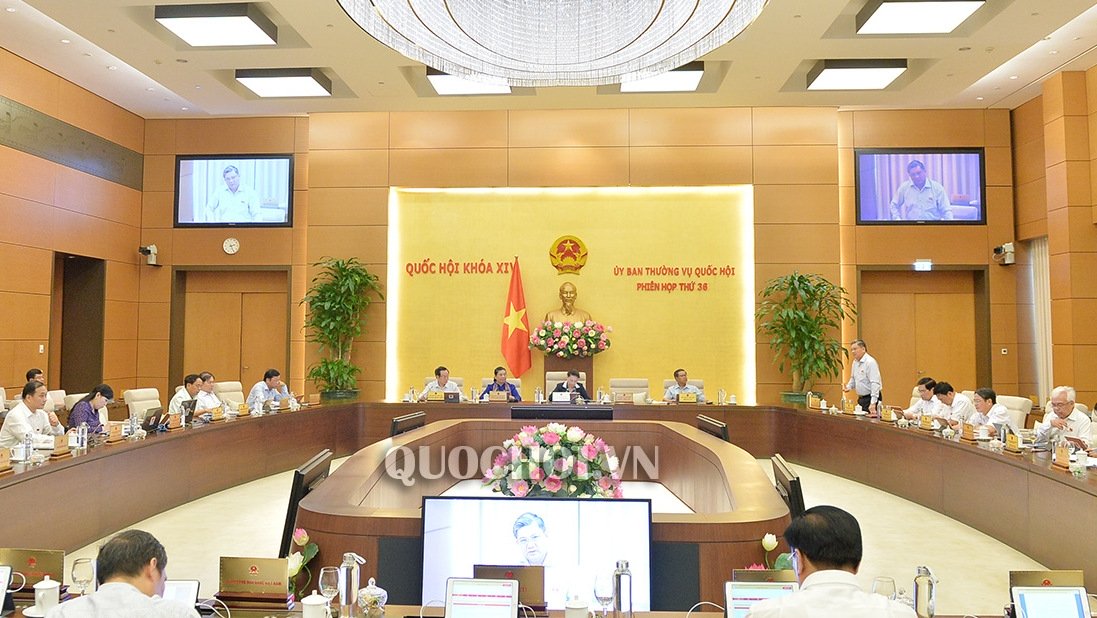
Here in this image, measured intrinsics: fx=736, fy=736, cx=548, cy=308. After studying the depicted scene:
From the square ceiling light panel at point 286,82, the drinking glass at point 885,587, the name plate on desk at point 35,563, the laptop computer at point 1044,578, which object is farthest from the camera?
the square ceiling light panel at point 286,82

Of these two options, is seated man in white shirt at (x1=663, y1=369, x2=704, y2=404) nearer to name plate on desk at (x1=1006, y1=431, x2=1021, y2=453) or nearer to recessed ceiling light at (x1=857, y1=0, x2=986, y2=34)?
name plate on desk at (x1=1006, y1=431, x2=1021, y2=453)

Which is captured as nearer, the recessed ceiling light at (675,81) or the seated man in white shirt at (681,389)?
the recessed ceiling light at (675,81)

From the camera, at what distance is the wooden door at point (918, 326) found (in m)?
9.96

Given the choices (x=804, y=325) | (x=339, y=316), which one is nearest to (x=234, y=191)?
(x=339, y=316)

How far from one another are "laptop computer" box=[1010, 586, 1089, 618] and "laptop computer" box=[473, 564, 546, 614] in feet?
3.80

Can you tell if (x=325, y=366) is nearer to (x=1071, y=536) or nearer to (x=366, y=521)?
(x=366, y=521)

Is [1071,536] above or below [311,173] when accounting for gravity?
below

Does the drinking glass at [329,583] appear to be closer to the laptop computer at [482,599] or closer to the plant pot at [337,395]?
the laptop computer at [482,599]

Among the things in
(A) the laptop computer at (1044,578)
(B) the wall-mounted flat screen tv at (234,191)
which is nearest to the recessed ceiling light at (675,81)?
(B) the wall-mounted flat screen tv at (234,191)

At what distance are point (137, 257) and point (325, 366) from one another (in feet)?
10.9

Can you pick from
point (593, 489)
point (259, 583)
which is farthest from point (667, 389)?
point (259, 583)

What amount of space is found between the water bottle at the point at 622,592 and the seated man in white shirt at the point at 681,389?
20.2ft

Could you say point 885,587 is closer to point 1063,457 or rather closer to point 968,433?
point 1063,457

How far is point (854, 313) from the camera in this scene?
378 inches
